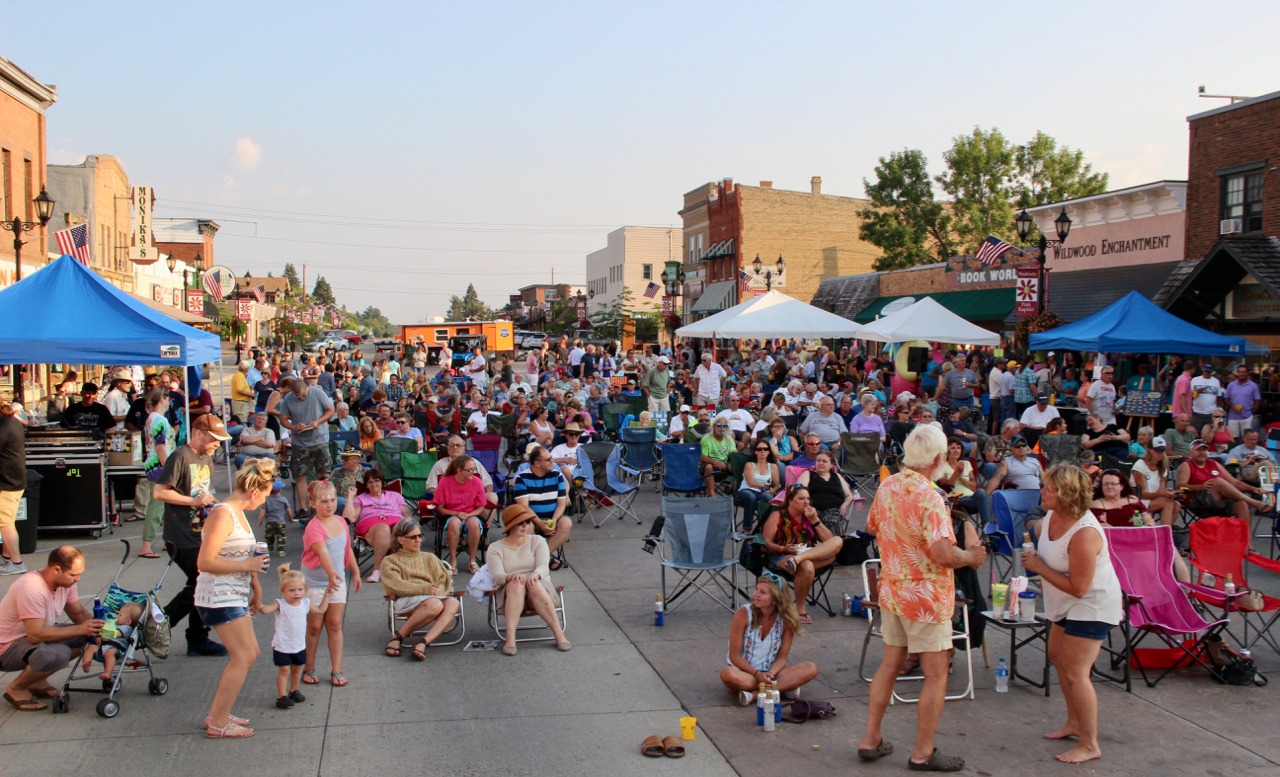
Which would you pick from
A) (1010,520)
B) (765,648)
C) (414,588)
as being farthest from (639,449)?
(765,648)

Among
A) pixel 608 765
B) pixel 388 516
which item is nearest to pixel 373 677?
pixel 608 765

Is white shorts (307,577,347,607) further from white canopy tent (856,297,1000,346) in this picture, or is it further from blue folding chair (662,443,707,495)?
white canopy tent (856,297,1000,346)

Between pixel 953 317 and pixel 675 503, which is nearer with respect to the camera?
pixel 675 503

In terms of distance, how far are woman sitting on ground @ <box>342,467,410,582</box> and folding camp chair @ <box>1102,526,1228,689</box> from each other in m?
5.89

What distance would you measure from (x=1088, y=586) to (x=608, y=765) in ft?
8.73

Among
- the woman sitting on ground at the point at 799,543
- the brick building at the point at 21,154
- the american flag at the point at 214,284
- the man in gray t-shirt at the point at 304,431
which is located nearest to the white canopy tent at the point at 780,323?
the man in gray t-shirt at the point at 304,431

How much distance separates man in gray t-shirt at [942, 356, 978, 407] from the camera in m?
18.3

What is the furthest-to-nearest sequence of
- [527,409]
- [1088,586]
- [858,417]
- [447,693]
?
1. [527,409]
2. [858,417]
3. [447,693]
4. [1088,586]

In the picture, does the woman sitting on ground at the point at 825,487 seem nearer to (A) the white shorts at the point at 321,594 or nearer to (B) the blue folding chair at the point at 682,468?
(B) the blue folding chair at the point at 682,468

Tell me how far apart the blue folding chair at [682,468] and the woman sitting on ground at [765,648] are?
5702 mm

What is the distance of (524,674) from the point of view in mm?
6859

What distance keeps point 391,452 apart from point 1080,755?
8170 mm

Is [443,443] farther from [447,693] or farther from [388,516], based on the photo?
[447,693]

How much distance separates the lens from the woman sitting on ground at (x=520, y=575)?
7.38m
